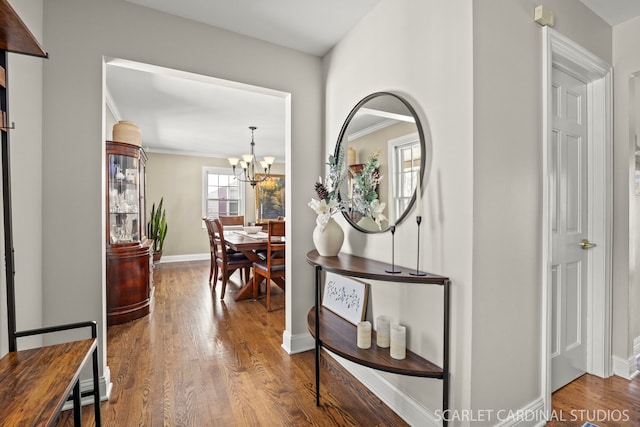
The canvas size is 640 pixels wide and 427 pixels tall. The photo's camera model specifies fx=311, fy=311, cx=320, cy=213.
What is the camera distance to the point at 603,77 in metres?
2.05

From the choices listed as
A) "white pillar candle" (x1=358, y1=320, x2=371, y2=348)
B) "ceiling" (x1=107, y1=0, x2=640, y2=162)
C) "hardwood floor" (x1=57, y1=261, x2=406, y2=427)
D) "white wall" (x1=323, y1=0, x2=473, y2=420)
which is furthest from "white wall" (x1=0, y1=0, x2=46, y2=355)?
"white wall" (x1=323, y1=0, x2=473, y2=420)

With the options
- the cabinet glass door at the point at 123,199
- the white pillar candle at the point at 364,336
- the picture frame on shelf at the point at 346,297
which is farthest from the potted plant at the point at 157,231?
the white pillar candle at the point at 364,336

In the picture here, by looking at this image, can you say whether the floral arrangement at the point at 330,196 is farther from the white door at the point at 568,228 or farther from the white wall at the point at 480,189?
the white door at the point at 568,228

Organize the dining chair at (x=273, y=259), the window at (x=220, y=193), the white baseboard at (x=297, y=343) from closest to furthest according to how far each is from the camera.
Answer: the white baseboard at (x=297, y=343)
the dining chair at (x=273, y=259)
the window at (x=220, y=193)

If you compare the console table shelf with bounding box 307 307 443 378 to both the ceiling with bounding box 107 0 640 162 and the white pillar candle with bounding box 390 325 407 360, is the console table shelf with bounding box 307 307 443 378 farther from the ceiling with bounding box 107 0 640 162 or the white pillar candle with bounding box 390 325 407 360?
the ceiling with bounding box 107 0 640 162

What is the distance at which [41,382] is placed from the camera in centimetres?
104

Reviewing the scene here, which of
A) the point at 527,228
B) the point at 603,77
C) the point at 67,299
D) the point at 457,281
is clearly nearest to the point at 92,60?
the point at 67,299

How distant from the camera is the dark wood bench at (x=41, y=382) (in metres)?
0.88

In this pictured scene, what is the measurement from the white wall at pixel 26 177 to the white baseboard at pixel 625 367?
3.52m

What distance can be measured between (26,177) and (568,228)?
3.12 metres

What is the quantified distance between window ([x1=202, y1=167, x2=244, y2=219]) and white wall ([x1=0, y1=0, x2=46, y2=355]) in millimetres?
5258

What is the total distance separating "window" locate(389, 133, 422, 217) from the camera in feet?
5.49

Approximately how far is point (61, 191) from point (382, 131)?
1.91 meters

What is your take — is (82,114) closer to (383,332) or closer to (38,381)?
(38,381)
